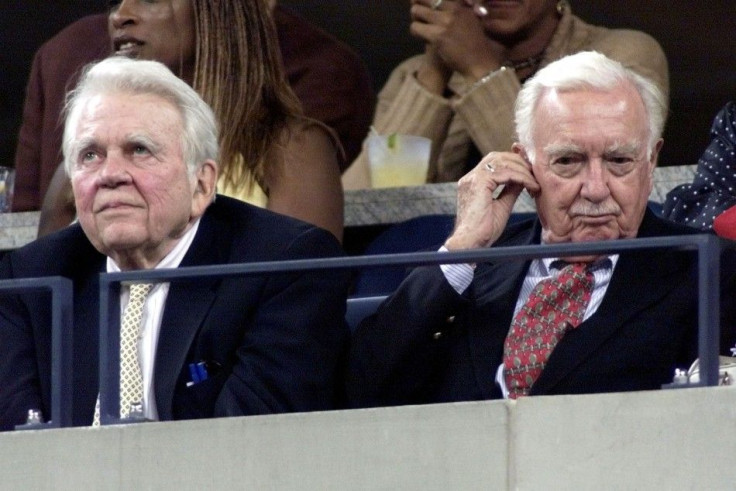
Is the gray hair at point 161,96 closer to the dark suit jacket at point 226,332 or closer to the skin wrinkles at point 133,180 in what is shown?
the skin wrinkles at point 133,180

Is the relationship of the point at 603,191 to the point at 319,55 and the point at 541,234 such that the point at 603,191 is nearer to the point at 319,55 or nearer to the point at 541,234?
the point at 541,234

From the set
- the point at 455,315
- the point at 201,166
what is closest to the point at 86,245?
the point at 201,166

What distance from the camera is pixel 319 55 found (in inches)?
258

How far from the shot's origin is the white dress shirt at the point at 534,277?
473 centimetres

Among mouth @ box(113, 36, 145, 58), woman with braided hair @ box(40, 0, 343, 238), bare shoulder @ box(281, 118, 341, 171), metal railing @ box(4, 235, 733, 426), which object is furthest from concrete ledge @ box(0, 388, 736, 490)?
mouth @ box(113, 36, 145, 58)

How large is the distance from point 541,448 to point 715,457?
316mm

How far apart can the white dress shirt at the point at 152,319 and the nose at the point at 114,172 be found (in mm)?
187

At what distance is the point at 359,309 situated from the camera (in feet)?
16.7

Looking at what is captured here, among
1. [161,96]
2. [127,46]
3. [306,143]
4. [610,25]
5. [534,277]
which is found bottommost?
[534,277]

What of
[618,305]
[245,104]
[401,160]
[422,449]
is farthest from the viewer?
[401,160]

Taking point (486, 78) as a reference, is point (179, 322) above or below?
below

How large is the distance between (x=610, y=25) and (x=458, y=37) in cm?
321

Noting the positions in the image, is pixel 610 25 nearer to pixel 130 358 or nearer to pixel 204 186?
pixel 204 186

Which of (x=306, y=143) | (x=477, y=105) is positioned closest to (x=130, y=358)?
(x=306, y=143)
